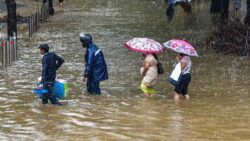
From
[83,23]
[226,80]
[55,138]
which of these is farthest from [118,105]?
[83,23]

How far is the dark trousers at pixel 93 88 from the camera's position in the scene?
13297mm

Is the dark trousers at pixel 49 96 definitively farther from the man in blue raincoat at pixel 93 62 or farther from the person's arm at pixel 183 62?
the person's arm at pixel 183 62

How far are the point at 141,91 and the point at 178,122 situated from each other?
331 centimetres

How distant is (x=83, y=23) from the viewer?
3212 cm

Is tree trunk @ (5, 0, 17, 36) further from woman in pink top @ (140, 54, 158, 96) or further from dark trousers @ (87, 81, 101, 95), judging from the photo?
woman in pink top @ (140, 54, 158, 96)

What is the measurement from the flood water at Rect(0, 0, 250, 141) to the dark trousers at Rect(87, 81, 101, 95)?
208 millimetres

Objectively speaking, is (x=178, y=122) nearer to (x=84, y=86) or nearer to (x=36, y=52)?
(x=84, y=86)

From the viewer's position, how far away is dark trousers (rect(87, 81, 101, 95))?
13.3 metres

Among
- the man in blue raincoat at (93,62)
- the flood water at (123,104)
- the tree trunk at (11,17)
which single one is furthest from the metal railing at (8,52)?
the man in blue raincoat at (93,62)

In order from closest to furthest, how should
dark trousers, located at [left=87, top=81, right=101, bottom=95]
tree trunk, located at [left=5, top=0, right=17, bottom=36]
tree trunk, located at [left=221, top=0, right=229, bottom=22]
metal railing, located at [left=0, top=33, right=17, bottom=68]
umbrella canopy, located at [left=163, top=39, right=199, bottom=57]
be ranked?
1. umbrella canopy, located at [left=163, top=39, right=199, bottom=57]
2. dark trousers, located at [left=87, top=81, right=101, bottom=95]
3. metal railing, located at [left=0, top=33, right=17, bottom=68]
4. tree trunk, located at [left=5, top=0, right=17, bottom=36]
5. tree trunk, located at [left=221, top=0, right=229, bottom=22]

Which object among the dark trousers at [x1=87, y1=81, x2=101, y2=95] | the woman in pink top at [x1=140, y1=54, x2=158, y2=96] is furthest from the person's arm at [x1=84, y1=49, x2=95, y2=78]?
the woman in pink top at [x1=140, y1=54, x2=158, y2=96]

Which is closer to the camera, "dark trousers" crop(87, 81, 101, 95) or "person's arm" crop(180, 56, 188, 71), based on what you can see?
"person's arm" crop(180, 56, 188, 71)

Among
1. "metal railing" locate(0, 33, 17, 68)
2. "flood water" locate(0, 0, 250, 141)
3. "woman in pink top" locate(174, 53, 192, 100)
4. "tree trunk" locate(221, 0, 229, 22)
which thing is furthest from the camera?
"tree trunk" locate(221, 0, 229, 22)

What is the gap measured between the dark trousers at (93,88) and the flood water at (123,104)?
21cm
